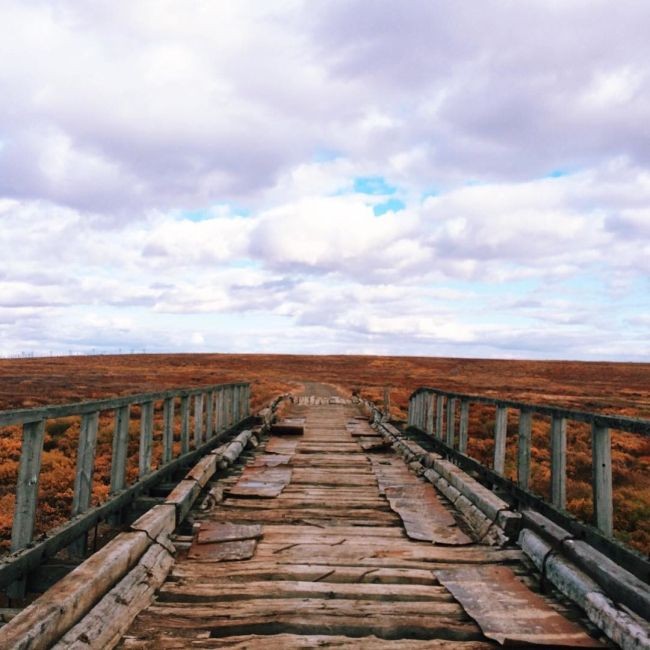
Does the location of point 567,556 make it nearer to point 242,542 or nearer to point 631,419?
point 631,419

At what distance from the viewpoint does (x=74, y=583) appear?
3340 millimetres

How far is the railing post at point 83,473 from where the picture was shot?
5.31m

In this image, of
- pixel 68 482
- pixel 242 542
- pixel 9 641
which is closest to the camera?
pixel 9 641

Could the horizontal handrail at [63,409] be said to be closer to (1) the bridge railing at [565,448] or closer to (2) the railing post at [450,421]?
(1) the bridge railing at [565,448]

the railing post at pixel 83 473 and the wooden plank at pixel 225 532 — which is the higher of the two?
the railing post at pixel 83 473

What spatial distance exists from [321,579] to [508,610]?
4.40 feet

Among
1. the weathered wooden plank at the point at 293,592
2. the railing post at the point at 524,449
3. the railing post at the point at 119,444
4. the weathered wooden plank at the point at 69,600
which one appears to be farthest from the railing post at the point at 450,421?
the weathered wooden plank at the point at 69,600

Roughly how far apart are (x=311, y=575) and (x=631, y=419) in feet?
9.02

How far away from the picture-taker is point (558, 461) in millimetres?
5652

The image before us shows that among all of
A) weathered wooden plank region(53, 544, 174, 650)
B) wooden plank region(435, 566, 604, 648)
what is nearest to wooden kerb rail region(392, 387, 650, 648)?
wooden plank region(435, 566, 604, 648)

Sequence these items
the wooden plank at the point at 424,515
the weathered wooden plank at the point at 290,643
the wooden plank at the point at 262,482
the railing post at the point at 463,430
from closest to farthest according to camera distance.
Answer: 1. the weathered wooden plank at the point at 290,643
2. the wooden plank at the point at 424,515
3. the wooden plank at the point at 262,482
4. the railing post at the point at 463,430

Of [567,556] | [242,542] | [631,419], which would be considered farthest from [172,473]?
[631,419]

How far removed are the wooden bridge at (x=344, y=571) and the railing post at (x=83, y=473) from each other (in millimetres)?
69

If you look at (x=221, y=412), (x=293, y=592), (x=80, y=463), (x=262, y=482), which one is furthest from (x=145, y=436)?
(x=221, y=412)
